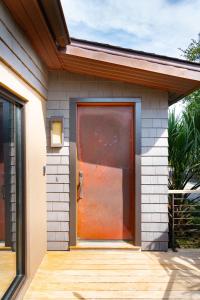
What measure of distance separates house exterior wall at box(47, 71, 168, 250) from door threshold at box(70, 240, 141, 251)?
0.50ft

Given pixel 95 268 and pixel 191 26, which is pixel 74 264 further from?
pixel 191 26

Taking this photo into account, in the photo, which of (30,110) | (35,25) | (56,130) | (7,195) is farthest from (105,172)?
(35,25)

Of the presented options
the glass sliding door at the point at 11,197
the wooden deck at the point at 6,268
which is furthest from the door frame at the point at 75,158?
the wooden deck at the point at 6,268

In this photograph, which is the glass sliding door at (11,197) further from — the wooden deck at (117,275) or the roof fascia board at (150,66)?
the roof fascia board at (150,66)

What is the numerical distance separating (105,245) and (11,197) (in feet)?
6.18

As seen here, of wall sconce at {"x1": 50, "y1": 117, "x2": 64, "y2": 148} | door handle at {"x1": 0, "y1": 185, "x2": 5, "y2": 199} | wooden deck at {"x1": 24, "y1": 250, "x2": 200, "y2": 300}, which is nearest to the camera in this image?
door handle at {"x1": 0, "y1": 185, "x2": 5, "y2": 199}

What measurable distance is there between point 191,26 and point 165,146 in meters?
9.71

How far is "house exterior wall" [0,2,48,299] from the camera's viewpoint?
2.27 m

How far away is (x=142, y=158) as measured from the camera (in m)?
3.91

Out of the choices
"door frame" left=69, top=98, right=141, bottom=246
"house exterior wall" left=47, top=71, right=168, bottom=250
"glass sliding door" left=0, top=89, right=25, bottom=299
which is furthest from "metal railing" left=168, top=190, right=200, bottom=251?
"glass sliding door" left=0, top=89, right=25, bottom=299

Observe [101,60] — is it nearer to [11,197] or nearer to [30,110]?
[30,110]

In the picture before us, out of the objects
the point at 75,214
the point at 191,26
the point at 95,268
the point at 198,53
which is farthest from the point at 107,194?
the point at 191,26

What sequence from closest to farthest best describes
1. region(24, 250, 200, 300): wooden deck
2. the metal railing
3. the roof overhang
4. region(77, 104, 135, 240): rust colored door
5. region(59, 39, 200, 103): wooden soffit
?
the roof overhang
region(24, 250, 200, 300): wooden deck
region(59, 39, 200, 103): wooden soffit
region(77, 104, 135, 240): rust colored door
the metal railing

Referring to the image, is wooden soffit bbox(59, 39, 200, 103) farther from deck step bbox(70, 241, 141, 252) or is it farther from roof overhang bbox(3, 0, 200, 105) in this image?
deck step bbox(70, 241, 141, 252)
